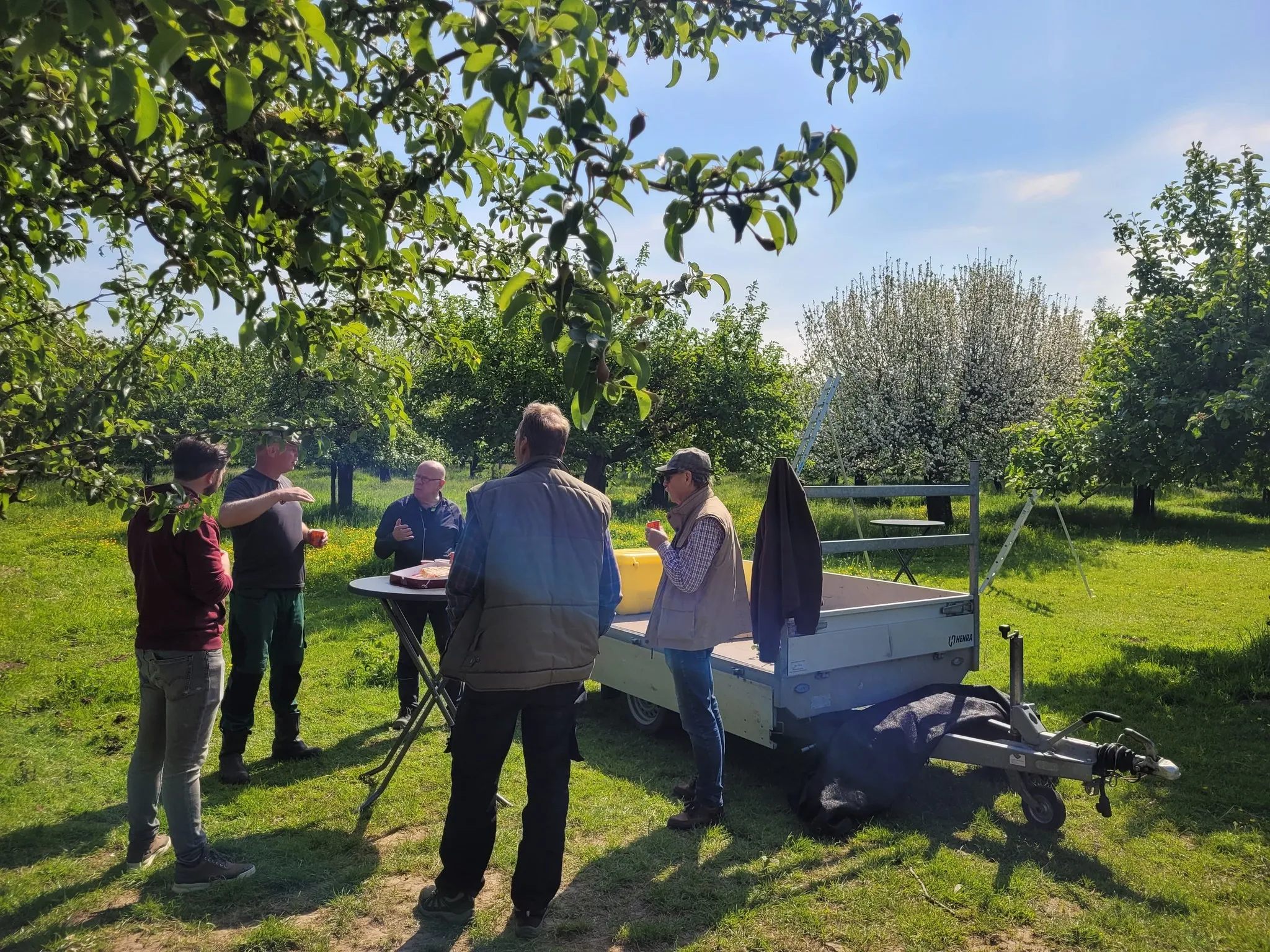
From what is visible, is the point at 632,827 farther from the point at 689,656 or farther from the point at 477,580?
the point at 477,580

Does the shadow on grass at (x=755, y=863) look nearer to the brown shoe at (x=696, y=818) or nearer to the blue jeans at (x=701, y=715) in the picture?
the brown shoe at (x=696, y=818)

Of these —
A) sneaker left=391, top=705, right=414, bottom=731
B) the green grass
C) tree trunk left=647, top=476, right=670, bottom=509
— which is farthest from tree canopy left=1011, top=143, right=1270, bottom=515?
tree trunk left=647, top=476, right=670, bottom=509

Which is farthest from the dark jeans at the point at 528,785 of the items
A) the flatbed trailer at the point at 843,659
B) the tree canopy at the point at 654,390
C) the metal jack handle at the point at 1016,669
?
the tree canopy at the point at 654,390

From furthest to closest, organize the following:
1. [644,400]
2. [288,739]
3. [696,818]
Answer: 1. [288,739]
2. [696,818]
3. [644,400]

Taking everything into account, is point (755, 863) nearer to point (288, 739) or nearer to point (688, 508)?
point (688, 508)

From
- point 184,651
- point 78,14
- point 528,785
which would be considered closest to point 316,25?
point 78,14

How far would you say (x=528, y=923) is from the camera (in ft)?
12.4

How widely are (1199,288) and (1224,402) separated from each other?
107 inches

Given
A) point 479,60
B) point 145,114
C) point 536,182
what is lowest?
point 536,182

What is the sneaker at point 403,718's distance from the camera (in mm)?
6699

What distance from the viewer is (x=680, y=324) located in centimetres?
1903

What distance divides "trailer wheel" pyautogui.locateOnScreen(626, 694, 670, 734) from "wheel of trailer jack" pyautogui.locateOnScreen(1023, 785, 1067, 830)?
2.49 meters

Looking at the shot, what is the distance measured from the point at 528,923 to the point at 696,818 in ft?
4.61

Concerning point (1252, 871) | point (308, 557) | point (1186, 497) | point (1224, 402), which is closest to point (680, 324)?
point (308, 557)
